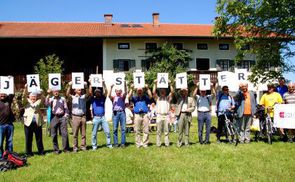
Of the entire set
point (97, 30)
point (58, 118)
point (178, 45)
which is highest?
point (97, 30)

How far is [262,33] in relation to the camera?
22000 mm

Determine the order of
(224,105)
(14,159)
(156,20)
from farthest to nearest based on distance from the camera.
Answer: (156,20)
(224,105)
(14,159)

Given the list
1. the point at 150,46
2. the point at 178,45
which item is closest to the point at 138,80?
the point at 150,46

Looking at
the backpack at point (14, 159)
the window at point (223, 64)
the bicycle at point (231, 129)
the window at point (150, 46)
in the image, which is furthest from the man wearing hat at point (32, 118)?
the window at point (223, 64)

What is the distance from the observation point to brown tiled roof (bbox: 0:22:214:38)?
38.8 meters

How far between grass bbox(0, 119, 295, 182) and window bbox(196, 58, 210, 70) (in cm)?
2934

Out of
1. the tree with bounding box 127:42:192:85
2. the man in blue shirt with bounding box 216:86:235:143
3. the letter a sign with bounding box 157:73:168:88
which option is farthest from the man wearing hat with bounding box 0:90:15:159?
the tree with bounding box 127:42:192:85

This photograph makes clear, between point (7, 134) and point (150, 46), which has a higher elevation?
point (150, 46)

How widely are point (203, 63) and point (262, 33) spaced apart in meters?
19.6

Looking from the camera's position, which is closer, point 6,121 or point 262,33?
point 6,121

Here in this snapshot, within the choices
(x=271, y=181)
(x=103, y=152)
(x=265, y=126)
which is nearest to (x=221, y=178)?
(x=271, y=181)

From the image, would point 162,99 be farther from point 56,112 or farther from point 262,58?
point 262,58

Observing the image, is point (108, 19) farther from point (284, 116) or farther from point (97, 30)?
point (284, 116)

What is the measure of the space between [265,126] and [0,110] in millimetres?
8626
